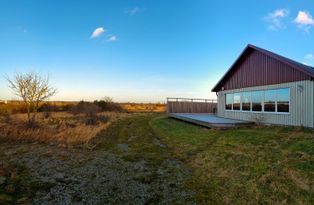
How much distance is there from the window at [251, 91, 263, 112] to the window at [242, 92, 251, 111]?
347mm

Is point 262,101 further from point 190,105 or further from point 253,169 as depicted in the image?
point 190,105

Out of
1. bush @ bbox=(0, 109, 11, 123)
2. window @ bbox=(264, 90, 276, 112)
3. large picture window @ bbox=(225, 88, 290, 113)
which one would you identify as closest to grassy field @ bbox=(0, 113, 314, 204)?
large picture window @ bbox=(225, 88, 290, 113)

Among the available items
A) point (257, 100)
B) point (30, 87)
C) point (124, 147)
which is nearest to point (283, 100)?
point (257, 100)

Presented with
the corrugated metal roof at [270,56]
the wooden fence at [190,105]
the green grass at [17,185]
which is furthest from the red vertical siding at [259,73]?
the green grass at [17,185]

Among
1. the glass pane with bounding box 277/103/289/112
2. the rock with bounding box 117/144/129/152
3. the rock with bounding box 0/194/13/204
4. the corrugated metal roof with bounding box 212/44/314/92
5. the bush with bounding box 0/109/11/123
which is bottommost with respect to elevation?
the rock with bounding box 117/144/129/152

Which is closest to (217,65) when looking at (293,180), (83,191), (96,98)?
(293,180)

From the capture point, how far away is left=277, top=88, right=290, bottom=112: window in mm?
10586

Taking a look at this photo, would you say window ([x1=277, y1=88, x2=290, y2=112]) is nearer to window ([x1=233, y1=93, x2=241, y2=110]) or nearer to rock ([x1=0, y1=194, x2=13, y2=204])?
window ([x1=233, y1=93, x2=241, y2=110])

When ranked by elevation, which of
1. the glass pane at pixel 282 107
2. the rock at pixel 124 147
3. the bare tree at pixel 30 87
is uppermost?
the bare tree at pixel 30 87

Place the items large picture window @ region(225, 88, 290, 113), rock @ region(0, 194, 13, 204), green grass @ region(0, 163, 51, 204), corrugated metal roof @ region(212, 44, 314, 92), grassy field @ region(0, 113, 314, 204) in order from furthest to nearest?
1. large picture window @ region(225, 88, 290, 113)
2. corrugated metal roof @ region(212, 44, 314, 92)
3. grassy field @ region(0, 113, 314, 204)
4. green grass @ region(0, 163, 51, 204)
5. rock @ region(0, 194, 13, 204)

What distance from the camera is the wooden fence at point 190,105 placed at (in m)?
20.6

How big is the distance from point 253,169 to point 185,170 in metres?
1.68

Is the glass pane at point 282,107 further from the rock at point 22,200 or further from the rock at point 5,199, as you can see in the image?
the rock at point 5,199

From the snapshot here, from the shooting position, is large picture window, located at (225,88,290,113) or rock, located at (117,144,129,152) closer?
rock, located at (117,144,129,152)
